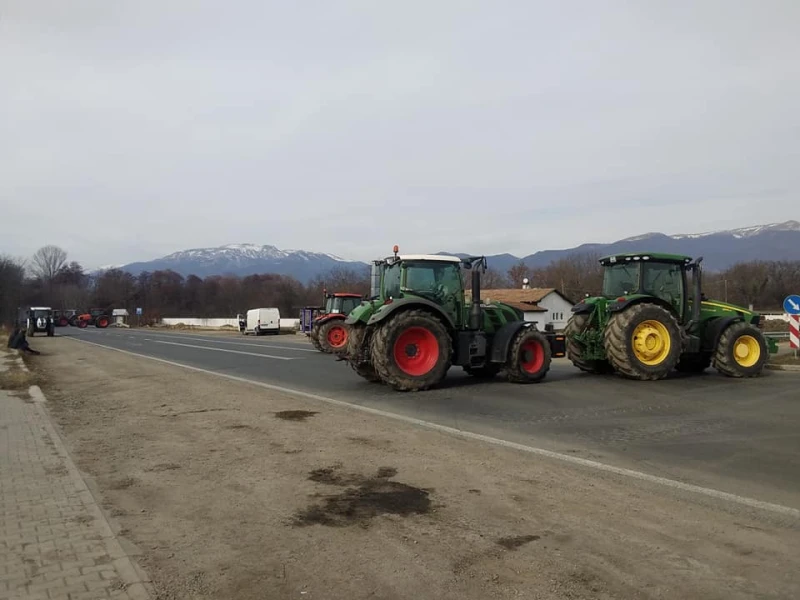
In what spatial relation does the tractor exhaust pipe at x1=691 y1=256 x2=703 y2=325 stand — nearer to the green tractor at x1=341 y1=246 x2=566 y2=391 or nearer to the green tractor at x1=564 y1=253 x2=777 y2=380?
the green tractor at x1=564 y1=253 x2=777 y2=380

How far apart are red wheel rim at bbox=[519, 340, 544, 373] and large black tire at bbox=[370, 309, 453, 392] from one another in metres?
1.70

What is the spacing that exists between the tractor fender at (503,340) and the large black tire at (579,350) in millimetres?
1560

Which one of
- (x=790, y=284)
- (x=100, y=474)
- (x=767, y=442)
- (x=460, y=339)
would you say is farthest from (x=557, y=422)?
(x=790, y=284)

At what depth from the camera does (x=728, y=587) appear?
156 inches

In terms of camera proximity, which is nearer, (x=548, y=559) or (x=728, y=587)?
(x=728, y=587)

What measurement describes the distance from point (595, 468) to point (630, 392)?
232 inches

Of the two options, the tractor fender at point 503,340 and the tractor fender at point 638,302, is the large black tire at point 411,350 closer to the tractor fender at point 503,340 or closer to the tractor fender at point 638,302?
the tractor fender at point 503,340

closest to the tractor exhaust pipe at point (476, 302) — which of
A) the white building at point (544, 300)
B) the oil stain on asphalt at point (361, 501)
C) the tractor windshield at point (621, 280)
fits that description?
the tractor windshield at point (621, 280)

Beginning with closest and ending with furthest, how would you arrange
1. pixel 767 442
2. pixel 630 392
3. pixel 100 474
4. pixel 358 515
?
pixel 358 515, pixel 100 474, pixel 767 442, pixel 630 392

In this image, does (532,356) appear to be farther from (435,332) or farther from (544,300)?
(544,300)

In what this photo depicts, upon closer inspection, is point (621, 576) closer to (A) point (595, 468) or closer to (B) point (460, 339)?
(A) point (595, 468)

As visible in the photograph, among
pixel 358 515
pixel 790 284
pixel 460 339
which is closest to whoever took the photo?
pixel 358 515

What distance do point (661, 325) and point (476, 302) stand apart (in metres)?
3.80

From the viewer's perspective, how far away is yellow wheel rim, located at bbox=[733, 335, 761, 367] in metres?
14.6
